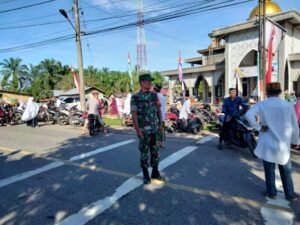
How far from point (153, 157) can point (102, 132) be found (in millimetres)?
6877

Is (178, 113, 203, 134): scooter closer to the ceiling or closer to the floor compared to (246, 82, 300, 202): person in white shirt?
closer to the floor

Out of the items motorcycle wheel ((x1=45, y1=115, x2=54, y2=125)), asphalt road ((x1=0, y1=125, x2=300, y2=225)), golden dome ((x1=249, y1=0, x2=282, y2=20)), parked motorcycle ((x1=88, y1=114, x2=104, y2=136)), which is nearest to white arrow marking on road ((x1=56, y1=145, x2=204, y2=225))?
asphalt road ((x1=0, y1=125, x2=300, y2=225))

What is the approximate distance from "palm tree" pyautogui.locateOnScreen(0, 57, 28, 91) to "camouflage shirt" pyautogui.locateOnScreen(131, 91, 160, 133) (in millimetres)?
64388

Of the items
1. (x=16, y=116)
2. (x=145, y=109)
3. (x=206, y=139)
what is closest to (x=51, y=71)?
(x=16, y=116)

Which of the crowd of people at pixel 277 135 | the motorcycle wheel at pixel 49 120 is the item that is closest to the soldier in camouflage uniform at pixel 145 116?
the crowd of people at pixel 277 135

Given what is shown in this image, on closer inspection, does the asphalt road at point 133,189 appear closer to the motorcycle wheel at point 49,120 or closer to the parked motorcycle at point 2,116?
the motorcycle wheel at point 49,120

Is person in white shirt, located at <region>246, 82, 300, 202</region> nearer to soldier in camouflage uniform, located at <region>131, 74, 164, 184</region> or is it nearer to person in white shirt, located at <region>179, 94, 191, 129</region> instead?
soldier in camouflage uniform, located at <region>131, 74, 164, 184</region>

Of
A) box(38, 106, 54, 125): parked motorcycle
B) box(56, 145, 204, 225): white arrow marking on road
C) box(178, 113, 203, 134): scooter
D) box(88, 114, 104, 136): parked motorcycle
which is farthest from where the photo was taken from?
box(38, 106, 54, 125): parked motorcycle

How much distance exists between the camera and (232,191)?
179 inches

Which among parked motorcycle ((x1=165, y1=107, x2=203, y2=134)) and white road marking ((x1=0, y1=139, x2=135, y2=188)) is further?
parked motorcycle ((x1=165, y1=107, x2=203, y2=134))

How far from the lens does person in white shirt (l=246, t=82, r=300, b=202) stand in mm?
3998

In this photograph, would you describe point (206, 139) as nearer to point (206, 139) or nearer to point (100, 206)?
point (206, 139)

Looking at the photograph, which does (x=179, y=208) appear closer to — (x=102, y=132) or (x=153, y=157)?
(x=153, y=157)

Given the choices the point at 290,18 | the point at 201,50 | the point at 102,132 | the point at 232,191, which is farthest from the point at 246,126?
the point at 201,50
